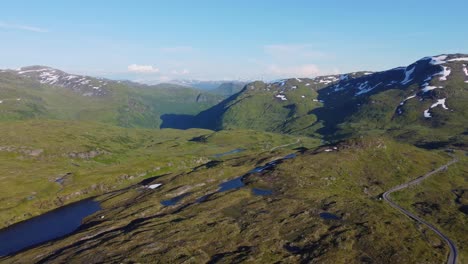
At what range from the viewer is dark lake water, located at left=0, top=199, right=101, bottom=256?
486 feet

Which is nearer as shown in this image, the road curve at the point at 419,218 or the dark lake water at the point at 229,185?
the road curve at the point at 419,218

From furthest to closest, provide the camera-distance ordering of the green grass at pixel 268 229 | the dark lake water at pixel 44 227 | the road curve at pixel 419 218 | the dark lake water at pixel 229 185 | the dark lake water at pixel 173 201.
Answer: the dark lake water at pixel 229 185
the dark lake water at pixel 173 201
the dark lake water at pixel 44 227
the green grass at pixel 268 229
the road curve at pixel 419 218

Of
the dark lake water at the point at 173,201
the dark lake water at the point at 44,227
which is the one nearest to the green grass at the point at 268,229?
the dark lake water at the point at 173,201

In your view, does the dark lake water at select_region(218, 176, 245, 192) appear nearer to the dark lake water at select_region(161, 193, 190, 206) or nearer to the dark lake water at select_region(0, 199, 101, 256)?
the dark lake water at select_region(161, 193, 190, 206)

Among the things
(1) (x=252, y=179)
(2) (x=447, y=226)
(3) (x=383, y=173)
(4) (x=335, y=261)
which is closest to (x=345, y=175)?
(3) (x=383, y=173)

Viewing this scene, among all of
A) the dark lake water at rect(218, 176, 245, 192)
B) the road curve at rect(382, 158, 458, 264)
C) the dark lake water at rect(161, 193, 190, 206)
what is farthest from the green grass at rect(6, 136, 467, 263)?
the dark lake water at rect(218, 176, 245, 192)

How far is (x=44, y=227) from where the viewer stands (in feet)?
547

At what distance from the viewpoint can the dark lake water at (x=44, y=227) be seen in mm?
148250

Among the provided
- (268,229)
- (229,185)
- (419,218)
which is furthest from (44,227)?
(419,218)

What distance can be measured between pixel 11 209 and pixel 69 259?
298ft

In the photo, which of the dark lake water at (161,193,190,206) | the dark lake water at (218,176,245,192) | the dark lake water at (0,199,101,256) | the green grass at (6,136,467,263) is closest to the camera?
the green grass at (6,136,467,263)

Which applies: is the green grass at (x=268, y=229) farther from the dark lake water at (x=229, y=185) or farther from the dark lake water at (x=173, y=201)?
the dark lake water at (x=229, y=185)

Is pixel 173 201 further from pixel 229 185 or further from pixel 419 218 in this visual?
pixel 419 218

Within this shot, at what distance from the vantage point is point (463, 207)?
478ft
